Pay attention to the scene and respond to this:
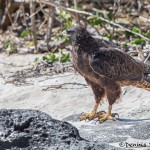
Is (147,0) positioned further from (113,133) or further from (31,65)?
(113,133)

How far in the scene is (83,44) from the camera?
7.18 metres

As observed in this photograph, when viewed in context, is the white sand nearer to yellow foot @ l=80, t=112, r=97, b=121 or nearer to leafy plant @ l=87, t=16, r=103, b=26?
yellow foot @ l=80, t=112, r=97, b=121

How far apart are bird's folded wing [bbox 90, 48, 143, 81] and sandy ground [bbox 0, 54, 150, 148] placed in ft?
1.57

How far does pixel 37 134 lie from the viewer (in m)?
5.59

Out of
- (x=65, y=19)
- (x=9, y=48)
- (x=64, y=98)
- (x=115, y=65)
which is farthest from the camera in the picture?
(x=65, y=19)

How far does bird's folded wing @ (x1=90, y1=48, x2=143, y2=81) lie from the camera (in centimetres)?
704

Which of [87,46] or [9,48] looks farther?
[9,48]

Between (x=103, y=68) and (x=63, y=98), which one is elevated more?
(x=103, y=68)

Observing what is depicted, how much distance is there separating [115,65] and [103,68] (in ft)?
0.87

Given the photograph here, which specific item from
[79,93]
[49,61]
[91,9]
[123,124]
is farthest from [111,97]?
[91,9]

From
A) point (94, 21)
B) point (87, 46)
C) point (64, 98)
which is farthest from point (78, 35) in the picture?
point (94, 21)

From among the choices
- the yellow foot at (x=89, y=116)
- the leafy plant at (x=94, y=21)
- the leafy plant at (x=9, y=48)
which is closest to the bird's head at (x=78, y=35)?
the yellow foot at (x=89, y=116)

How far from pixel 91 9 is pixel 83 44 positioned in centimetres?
623

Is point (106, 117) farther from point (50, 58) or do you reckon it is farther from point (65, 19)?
point (65, 19)
